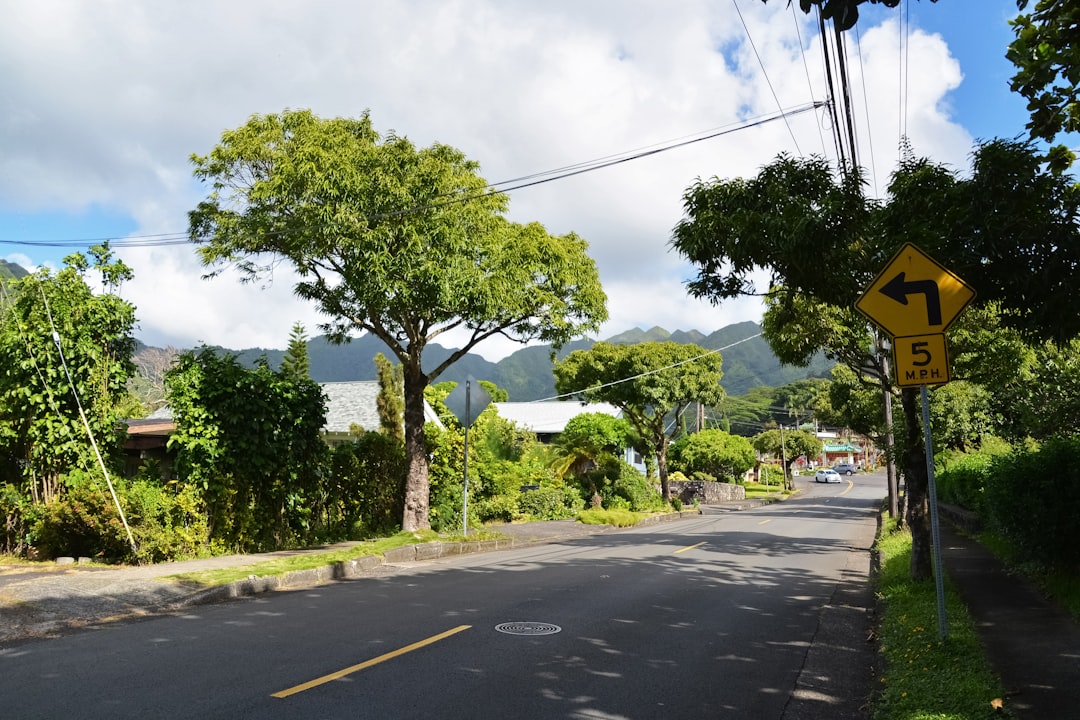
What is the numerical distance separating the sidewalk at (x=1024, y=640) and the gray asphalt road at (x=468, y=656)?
3.63 feet

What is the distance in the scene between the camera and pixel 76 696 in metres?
5.41

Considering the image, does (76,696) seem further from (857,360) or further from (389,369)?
(389,369)

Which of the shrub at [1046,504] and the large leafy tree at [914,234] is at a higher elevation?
the large leafy tree at [914,234]

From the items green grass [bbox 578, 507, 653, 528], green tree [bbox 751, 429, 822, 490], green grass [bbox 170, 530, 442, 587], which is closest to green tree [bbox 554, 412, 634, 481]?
green grass [bbox 578, 507, 653, 528]

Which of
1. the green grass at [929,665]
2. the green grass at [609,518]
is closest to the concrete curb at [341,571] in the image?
the green grass at [609,518]

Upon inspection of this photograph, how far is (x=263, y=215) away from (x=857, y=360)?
11.6 metres

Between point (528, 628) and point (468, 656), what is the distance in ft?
4.47

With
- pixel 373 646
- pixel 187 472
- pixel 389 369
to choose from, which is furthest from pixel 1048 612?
pixel 389 369

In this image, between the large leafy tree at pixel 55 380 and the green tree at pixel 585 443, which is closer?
the large leafy tree at pixel 55 380

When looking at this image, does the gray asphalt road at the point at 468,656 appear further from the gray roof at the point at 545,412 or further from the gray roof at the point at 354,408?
the gray roof at the point at 545,412

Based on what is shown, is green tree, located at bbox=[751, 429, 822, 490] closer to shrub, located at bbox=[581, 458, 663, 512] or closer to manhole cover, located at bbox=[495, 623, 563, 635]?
shrub, located at bbox=[581, 458, 663, 512]

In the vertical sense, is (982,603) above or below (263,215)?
below

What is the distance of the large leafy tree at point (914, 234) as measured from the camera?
756cm

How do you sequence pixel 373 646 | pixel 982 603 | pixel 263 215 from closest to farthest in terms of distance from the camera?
1. pixel 373 646
2. pixel 982 603
3. pixel 263 215
